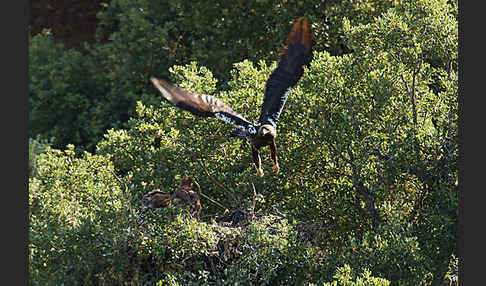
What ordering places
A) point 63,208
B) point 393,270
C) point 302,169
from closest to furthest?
point 393,270
point 63,208
point 302,169

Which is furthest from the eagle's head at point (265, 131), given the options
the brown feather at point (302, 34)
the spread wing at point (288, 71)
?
the brown feather at point (302, 34)

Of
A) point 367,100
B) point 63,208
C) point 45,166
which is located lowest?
point 63,208

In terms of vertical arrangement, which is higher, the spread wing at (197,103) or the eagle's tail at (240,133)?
the spread wing at (197,103)

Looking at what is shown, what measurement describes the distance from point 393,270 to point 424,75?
3272 millimetres

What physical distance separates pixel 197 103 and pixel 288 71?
1180mm

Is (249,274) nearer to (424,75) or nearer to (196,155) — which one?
(196,155)

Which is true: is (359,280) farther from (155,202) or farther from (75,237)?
(75,237)

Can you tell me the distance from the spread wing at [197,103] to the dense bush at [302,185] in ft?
4.47

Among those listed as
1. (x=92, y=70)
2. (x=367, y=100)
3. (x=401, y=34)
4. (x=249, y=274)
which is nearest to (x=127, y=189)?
(x=249, y=274)

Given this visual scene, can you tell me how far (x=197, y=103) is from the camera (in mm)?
8695

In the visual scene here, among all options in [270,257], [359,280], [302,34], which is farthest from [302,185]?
[359,280]

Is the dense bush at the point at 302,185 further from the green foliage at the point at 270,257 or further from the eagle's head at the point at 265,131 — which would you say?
the eagle's head at the point at 265,131

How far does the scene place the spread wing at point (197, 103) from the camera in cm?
854

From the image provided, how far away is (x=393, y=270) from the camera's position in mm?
8984
